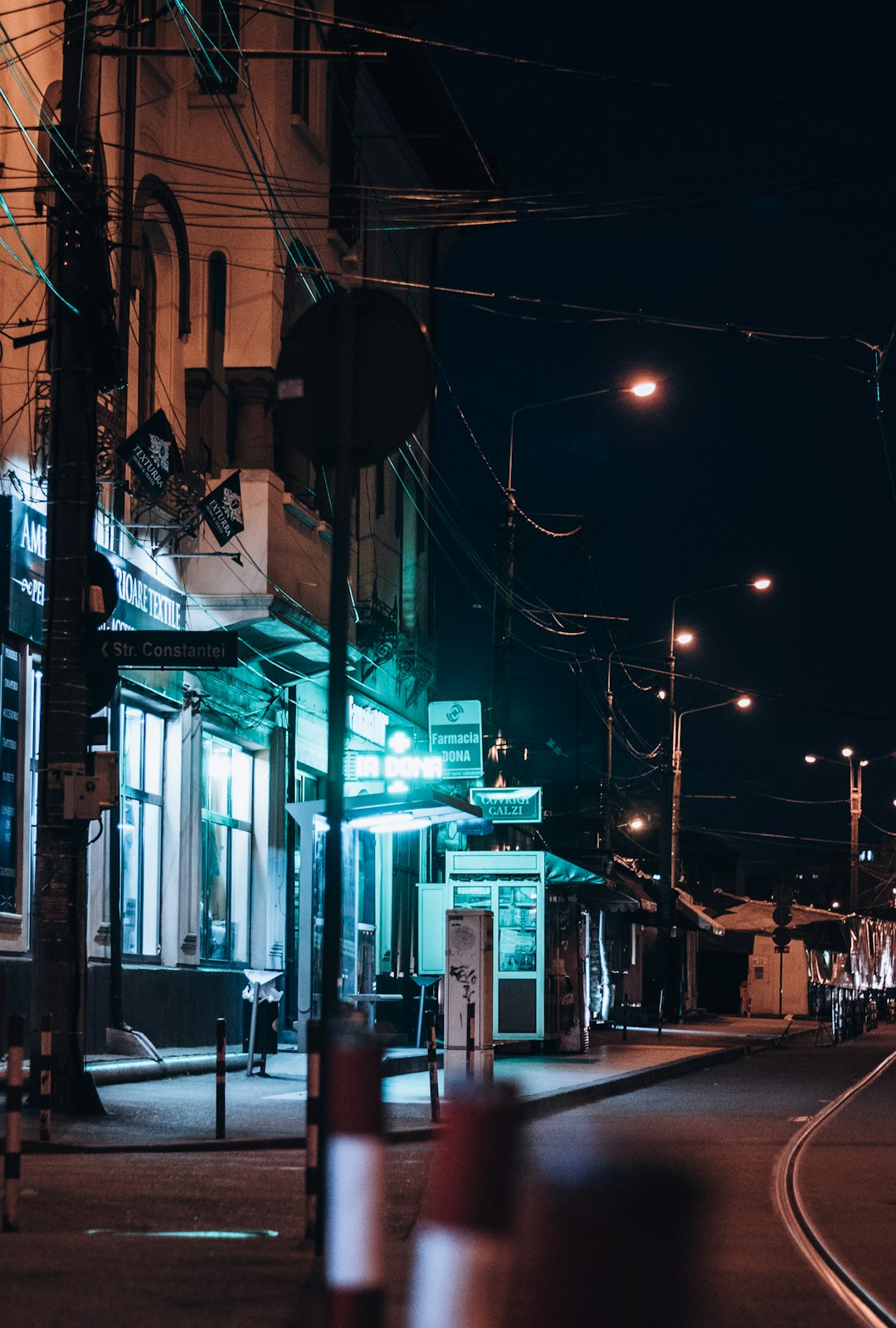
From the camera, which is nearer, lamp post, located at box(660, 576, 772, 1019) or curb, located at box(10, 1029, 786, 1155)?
curb, located at box(10, 1029, 786, 1155)

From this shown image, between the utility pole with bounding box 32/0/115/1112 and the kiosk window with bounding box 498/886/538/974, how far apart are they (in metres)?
11.6

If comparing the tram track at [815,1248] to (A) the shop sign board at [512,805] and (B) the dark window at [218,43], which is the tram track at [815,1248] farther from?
(B) the dark window at [218,43]

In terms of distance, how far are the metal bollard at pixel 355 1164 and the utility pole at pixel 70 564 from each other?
10083 millimetres

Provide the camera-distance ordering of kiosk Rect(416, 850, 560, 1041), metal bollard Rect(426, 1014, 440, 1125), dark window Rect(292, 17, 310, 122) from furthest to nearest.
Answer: dark window Rect(292, 17, 310, 122), kiosk Rect(416, 850, 560, 1041), metal bollard Rect(426, 1014, 440, 1125)

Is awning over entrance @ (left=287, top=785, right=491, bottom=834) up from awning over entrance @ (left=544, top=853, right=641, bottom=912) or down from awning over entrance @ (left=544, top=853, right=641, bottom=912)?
up

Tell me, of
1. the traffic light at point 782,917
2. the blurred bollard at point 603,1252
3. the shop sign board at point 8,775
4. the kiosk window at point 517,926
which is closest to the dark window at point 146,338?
the shop sign board at point 8,775

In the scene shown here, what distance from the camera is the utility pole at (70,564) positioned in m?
14.5

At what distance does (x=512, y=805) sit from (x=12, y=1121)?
62.2 feet

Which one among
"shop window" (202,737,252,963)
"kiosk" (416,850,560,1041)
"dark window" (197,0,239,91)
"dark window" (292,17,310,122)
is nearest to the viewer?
"dark window" (197,0,239,91)

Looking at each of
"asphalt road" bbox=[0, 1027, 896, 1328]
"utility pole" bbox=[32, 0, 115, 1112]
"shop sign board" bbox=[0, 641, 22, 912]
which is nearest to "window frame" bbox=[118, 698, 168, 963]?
"shop sign board" bbox=[0, 641, 22, 912]

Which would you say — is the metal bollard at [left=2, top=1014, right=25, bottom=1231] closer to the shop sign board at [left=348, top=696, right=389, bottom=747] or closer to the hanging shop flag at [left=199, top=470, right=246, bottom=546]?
the hanging shop flag at [left=199, top=470, right=246, bottom=546]

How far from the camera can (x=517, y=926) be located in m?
25.8

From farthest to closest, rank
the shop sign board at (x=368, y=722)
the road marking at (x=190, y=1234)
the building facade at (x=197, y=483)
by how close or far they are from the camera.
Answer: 1. the shop sign board at (x=368, y=722)
2. the building facade at (x=197, y=483)
3. the road marking at (x=190, y=1234)

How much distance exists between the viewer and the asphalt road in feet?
21.2
